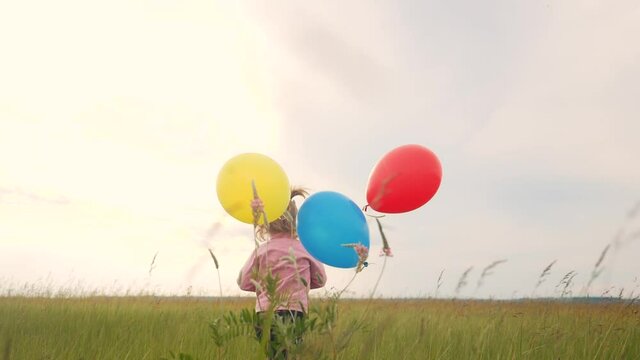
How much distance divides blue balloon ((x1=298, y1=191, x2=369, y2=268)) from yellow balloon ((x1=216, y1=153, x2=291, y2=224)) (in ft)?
0.68

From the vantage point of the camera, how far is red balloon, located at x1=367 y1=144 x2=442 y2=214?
386 centimetres

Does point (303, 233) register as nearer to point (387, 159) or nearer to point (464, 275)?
point (387, 159)

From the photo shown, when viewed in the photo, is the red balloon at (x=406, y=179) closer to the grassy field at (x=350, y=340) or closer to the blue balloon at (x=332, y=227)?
the blue balloon at (x=332, y=227)

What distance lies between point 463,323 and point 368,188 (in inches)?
122

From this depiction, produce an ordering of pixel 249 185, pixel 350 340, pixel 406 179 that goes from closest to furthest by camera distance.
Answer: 1. pixel 249 185
2. pixel 406 179
3. pixel 350 340

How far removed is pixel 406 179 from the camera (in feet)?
12.6

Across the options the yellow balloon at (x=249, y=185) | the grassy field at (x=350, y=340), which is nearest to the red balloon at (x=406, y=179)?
the yellow balloon at (x=249, y=185)

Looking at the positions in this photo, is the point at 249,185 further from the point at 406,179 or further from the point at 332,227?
the point at 406,179

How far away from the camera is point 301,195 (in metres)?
4.50

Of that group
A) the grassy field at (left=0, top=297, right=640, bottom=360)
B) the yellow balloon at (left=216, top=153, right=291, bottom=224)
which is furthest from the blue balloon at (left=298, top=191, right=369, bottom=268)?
the grassy field at (left=0, top=297, right=640, bottom=360)

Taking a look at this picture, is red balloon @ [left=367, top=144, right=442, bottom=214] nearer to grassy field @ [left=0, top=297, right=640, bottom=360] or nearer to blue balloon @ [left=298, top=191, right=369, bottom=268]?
blue balloon @ [left=298, top=191, right=369, bottom=268]

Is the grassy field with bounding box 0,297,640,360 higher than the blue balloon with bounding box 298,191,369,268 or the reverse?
the reverse

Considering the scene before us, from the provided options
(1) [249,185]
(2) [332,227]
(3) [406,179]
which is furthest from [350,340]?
(1) [249,185]

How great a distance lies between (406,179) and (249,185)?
115 cm
